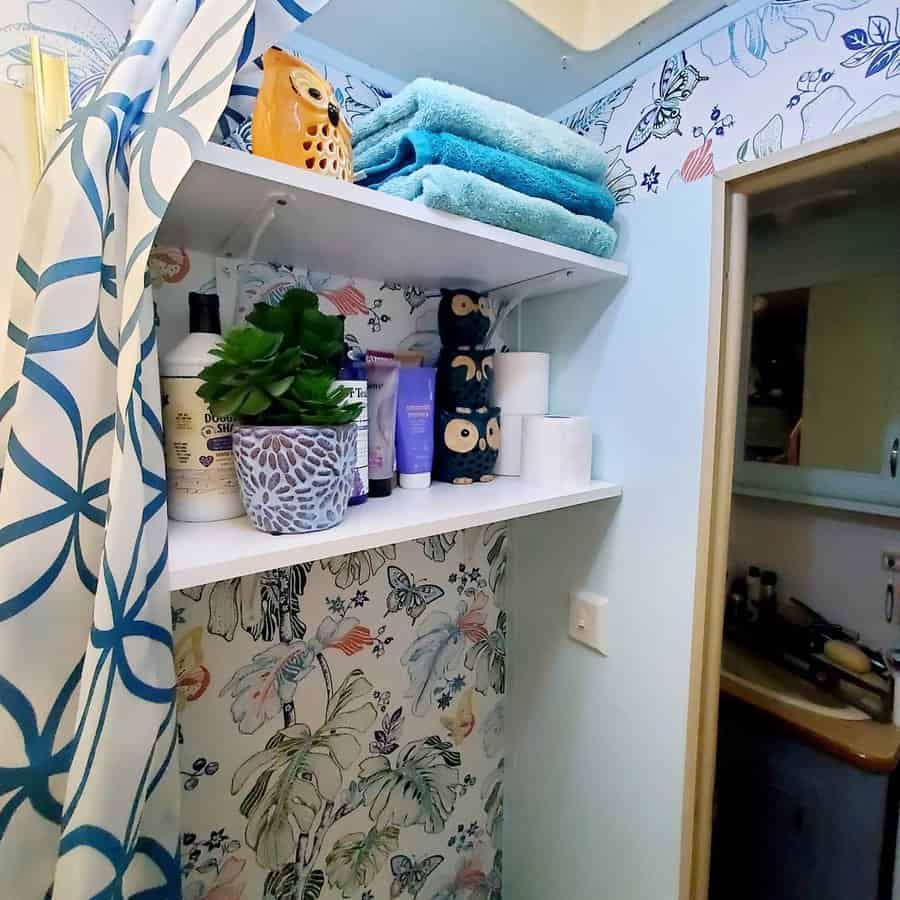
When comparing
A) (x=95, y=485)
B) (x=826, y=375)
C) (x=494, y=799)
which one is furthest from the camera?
(x=826, y=375)

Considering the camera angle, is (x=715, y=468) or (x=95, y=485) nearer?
(x=95, y=485)

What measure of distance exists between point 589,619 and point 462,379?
48 cm

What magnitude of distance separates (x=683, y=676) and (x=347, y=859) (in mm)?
639

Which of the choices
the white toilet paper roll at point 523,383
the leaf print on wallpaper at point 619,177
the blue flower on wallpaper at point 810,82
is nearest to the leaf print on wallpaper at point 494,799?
the white toilet paper roll at point 523,383

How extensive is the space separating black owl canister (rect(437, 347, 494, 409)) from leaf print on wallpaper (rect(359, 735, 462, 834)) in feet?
2.05

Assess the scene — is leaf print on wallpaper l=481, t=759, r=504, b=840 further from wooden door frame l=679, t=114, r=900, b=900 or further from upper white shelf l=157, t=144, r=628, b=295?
upper white shelf l=157, t=144, r=628, b=295

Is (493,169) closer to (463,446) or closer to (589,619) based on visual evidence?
(463,446)

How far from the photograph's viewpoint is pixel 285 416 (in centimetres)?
44

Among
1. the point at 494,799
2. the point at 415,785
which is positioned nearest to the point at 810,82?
the point at 415,785

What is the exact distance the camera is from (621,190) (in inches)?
29.7

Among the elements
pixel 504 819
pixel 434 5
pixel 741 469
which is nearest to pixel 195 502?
pixel 434 5

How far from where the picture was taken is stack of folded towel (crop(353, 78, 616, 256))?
1.72 ft

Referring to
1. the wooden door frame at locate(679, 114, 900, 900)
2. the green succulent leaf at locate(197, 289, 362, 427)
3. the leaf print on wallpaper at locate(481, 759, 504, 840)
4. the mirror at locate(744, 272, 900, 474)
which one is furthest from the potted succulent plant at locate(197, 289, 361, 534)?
the mirror at locate(744, 272, 900, 474)

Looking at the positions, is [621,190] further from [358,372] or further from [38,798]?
[38,798]
